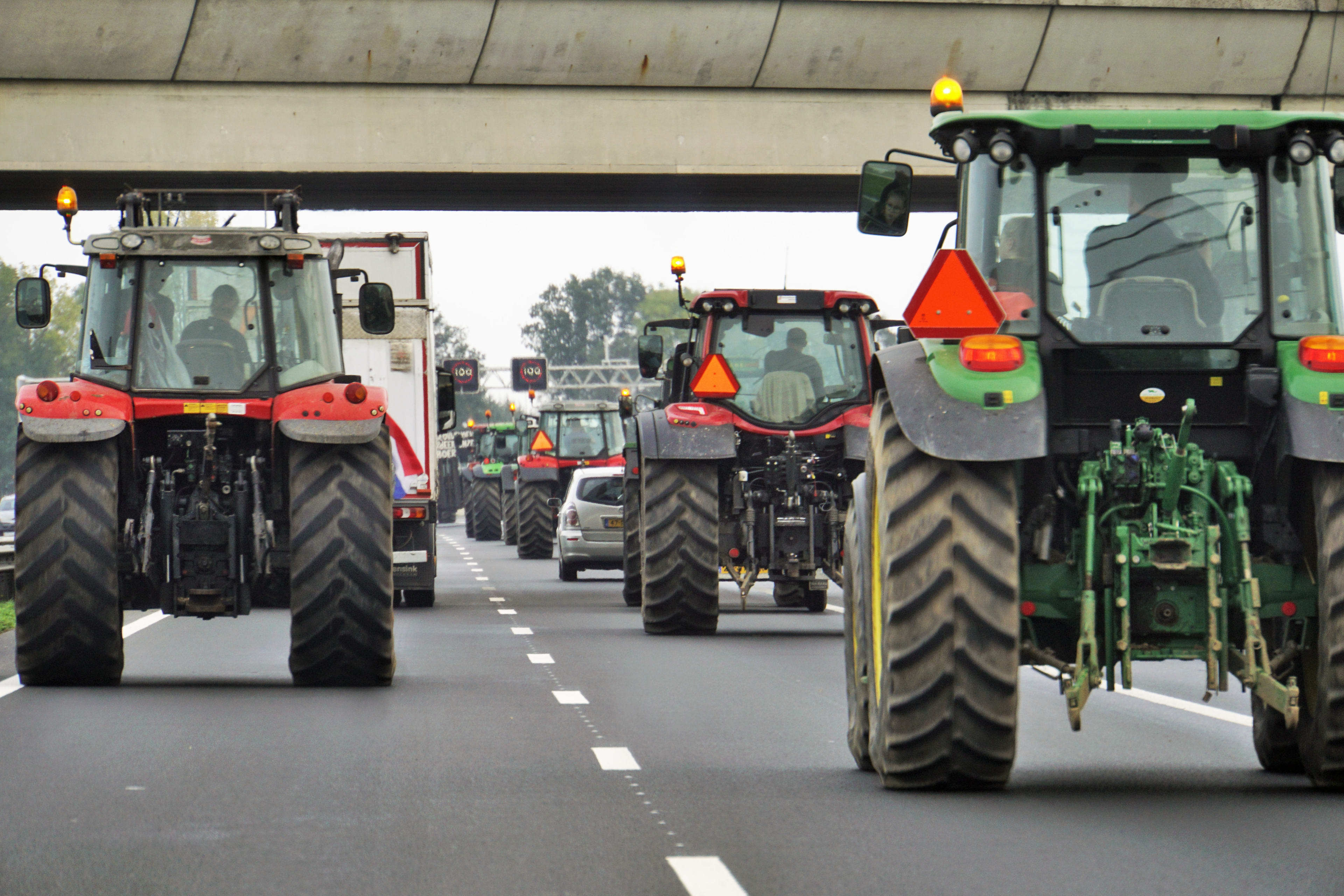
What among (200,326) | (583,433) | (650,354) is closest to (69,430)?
(200,326)

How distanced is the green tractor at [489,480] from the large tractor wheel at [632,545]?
76.6 ft

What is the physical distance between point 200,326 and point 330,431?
1546 millimetres

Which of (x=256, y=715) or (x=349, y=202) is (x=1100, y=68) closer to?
(x=349, y=202)

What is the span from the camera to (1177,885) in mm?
7176

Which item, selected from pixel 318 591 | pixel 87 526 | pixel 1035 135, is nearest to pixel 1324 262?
pixel 1035 135

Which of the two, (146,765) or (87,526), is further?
(87,526)

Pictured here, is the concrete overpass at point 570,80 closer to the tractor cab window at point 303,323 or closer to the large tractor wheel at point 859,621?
the tractor cab window at point 303,323

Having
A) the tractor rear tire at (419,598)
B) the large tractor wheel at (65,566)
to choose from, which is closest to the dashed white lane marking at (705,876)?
the large tractor wheel at (65,566)

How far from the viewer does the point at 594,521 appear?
3148 centimetres

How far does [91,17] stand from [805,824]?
15010mm

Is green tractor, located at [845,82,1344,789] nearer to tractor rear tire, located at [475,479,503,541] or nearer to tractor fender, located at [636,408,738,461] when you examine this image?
tractor fender, located at [636,408,738,461]

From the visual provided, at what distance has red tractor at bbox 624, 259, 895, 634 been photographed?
61.8ft

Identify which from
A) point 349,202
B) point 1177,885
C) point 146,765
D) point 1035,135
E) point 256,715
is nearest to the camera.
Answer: point 1177,885

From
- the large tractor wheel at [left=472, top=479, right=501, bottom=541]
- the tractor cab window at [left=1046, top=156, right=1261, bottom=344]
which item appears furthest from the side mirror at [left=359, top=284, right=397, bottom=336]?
the large tractor wheel at [left=472, top=479, right=501, bottom=541]
